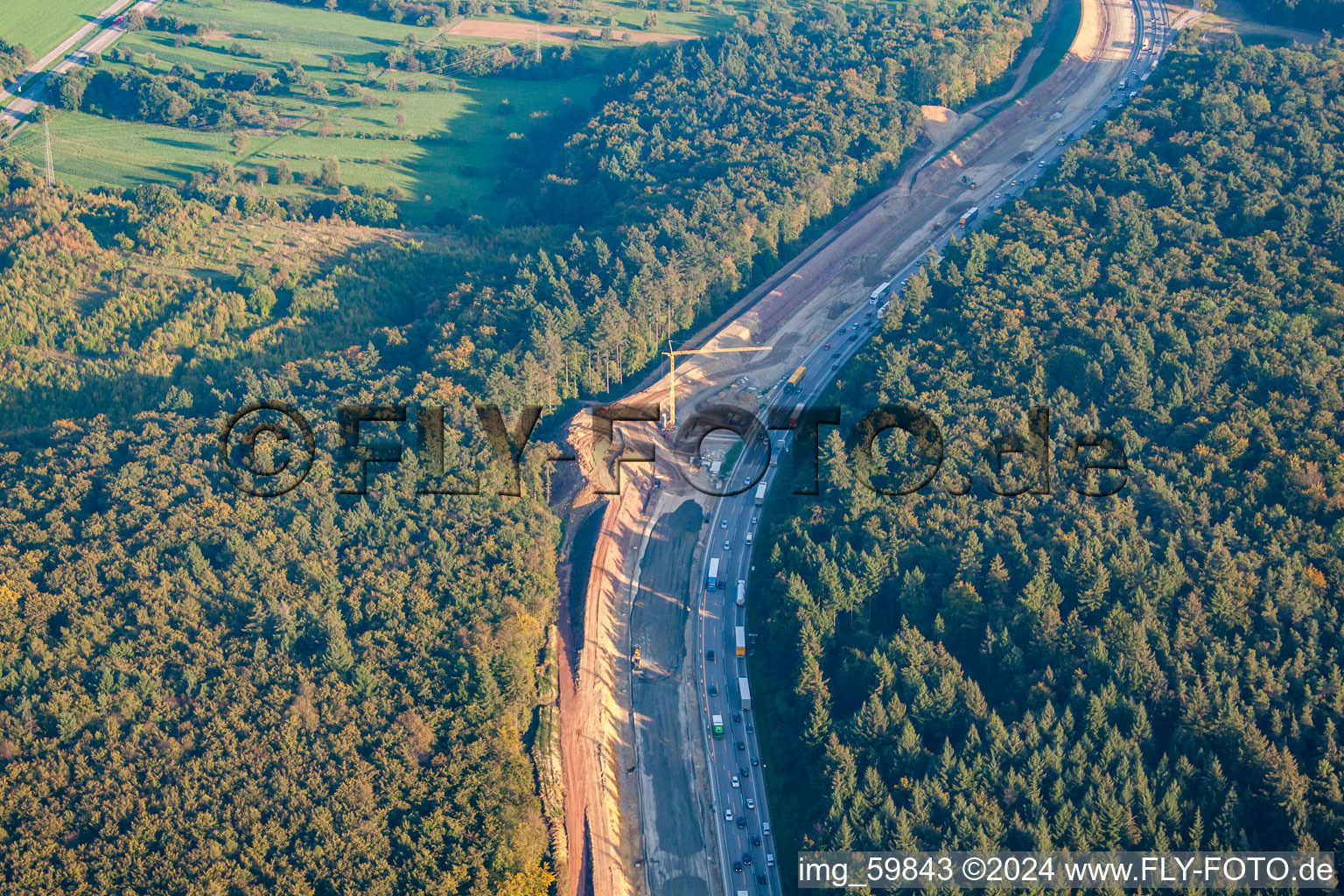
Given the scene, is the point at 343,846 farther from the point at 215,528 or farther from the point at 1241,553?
the point at 1241,553

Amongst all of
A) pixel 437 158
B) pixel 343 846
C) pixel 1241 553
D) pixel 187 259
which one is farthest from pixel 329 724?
pixel 437 158

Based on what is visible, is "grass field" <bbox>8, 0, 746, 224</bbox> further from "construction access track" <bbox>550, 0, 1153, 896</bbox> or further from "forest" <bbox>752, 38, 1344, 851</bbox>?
"forest" <bbox>752, 38, 1344, 851</bbox>

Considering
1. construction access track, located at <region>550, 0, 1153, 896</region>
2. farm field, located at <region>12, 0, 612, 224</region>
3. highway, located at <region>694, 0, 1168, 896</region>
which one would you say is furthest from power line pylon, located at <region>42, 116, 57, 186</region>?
highway, located at <region>694, 0, 1168, 896</region>

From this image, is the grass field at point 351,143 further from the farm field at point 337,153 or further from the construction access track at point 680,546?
the construction access track at point 680,546

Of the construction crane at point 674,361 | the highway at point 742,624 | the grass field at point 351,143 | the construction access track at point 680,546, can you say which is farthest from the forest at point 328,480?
the highway at point 742,624

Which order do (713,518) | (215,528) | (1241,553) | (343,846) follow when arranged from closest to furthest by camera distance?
1. (343,846)
2. (1241,553)
3. (215,528)
4. (713,518)
